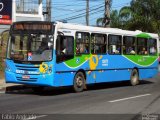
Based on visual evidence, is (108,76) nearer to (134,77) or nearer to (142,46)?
(134,77)

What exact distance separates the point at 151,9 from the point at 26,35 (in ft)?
115

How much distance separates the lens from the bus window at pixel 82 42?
1930cm

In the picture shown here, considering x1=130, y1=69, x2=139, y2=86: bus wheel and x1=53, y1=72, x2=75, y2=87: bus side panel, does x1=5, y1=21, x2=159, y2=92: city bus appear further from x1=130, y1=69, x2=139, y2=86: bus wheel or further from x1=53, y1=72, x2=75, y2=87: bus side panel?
x1=130, y1=69, x2=139, y2=86: bus wheel

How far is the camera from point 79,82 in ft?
63.5

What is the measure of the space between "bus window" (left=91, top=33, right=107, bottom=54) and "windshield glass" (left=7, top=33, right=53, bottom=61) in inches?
120

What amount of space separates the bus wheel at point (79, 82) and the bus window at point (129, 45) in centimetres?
409

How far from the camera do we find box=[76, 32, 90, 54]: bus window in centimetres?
1930

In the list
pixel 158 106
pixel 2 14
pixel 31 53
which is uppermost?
pixel 2 14

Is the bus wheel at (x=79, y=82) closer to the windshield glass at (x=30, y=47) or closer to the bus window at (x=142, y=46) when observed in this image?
the windshield glass at (x=30, y=47)

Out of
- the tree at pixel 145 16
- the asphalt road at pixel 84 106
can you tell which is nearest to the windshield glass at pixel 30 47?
the asphalt road at pixel 84 106

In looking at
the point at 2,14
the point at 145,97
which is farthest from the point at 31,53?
the point at 2,14

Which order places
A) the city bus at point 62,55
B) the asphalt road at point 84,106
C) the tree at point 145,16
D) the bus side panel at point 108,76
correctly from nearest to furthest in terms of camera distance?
the asphalt road at point 84,106 → the city bus at point 62,55 → the bus side panel at point 108,76 → the tree at point 145,16

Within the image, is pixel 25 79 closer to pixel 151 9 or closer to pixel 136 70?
pixel 136 70

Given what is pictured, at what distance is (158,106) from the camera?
14.8m
